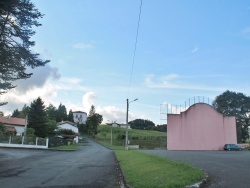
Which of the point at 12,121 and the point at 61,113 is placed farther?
the point at 61,113

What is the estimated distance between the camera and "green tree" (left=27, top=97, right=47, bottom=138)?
74.2 m

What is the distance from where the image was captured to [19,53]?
22.9 metres

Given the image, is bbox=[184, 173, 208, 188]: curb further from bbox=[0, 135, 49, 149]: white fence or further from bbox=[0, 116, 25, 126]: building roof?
bbox=[0, 116, 25, 126]: building roof

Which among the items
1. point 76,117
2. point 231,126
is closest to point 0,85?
point 231,126

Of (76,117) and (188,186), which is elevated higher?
(76,117)

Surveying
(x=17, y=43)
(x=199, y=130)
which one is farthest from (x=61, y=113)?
(x=17, y=43)

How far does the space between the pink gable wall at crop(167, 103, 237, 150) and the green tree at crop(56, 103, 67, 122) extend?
4159 inches

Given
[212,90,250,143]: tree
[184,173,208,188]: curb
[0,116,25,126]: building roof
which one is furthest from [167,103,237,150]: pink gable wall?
[184,173,208,188]: curb

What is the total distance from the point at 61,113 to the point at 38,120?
9053 centimetres

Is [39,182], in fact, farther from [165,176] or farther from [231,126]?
[231,126]

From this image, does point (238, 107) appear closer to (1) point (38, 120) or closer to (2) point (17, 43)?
(1) point (38, 120)

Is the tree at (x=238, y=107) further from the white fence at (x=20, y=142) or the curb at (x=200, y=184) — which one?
the curb at (x=200, y=184)

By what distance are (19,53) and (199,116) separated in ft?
160

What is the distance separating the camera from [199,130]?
6438 centimetres
